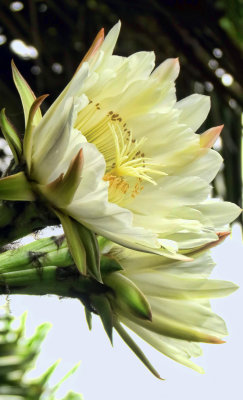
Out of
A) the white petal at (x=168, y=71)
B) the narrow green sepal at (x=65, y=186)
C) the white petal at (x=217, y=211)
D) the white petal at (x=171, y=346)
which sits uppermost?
the white petal at (x=168, y=71)

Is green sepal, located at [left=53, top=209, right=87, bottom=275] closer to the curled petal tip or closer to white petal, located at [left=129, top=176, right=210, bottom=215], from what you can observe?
white petal, located at [left=129, top=176, right=210, bottom=215]

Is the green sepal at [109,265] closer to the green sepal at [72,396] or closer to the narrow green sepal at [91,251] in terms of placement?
the narrow green sepal at [91,251]

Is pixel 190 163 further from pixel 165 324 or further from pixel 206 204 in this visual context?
pixel 165 324

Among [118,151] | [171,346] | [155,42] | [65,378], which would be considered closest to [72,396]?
[65,378]

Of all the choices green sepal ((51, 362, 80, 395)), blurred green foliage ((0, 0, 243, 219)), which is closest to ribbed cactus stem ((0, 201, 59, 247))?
green sepal ((51, 362, 80, 395))

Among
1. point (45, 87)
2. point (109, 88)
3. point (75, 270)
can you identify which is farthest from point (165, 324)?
point (45, 87)

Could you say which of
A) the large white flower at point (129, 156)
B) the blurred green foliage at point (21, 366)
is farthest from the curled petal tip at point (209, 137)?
the blurred green foliage at point (21, 366)

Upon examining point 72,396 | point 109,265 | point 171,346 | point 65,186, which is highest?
point 65,186

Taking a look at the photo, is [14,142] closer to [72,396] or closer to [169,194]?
[169,194]
